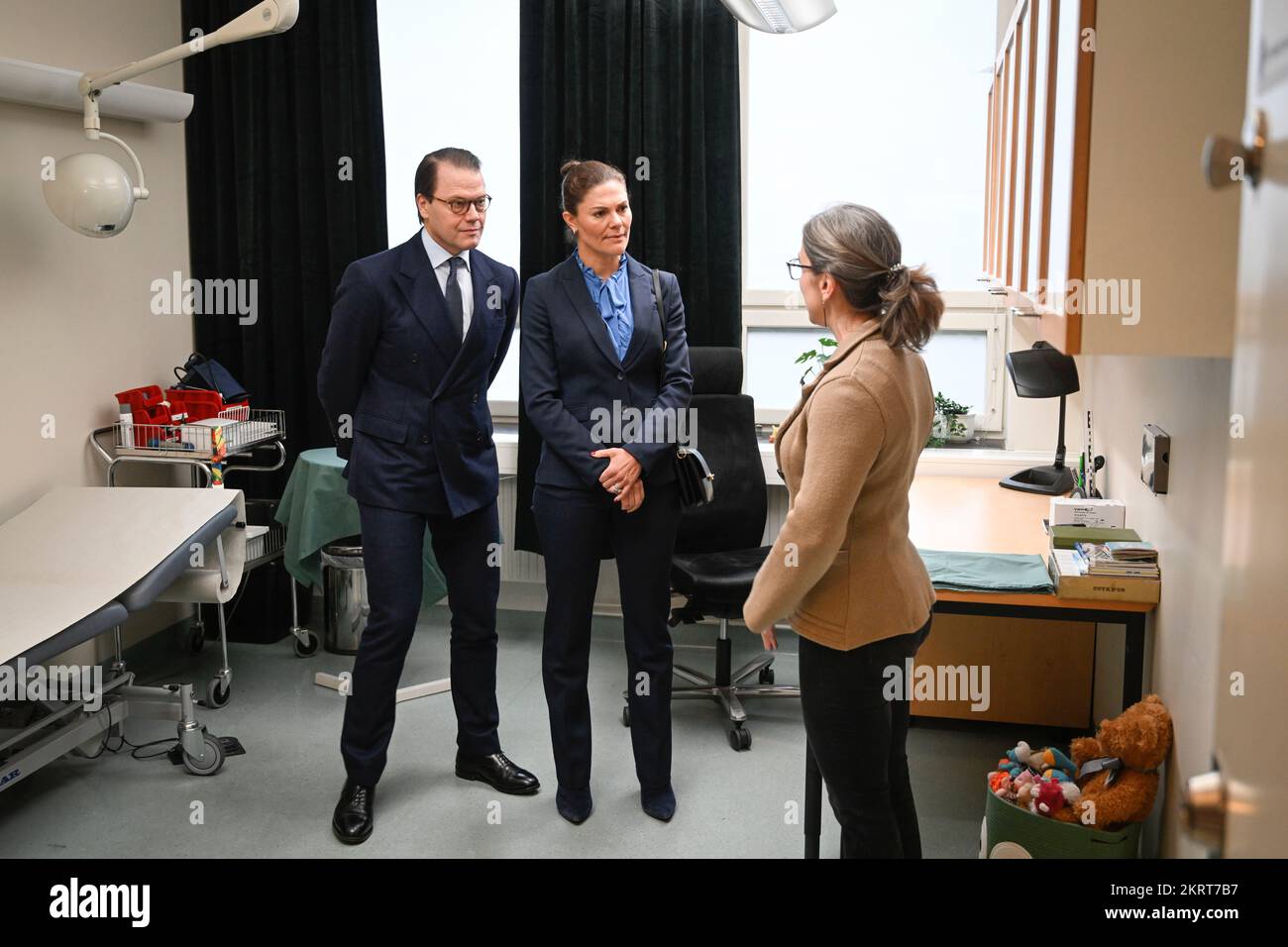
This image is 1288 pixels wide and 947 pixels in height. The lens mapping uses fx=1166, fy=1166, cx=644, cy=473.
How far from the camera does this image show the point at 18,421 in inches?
141

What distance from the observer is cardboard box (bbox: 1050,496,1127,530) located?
9.06ft

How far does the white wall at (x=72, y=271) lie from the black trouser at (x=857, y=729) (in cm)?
272

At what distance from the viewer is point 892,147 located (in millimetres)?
4195

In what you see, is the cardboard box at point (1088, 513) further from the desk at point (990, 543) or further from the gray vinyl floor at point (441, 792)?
the gray vinyl floor at point (441, 792)

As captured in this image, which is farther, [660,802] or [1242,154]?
[660,802]

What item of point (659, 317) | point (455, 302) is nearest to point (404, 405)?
point (455, 302)

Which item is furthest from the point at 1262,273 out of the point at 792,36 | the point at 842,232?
the point at 792,36

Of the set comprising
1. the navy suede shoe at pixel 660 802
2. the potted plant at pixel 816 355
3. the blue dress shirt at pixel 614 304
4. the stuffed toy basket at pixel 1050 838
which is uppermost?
the blue dress shirt at pixel 614 304

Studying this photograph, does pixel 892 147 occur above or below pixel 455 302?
above

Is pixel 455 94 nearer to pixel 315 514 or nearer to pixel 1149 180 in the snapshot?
pixel 315 514

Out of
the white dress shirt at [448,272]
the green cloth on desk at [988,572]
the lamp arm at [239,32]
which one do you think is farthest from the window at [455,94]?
the green cloth on desk at [988,572]

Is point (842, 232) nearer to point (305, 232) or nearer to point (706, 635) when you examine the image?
point (706, 635)

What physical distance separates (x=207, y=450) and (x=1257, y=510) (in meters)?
3.55

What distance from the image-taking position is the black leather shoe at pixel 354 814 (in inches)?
111
